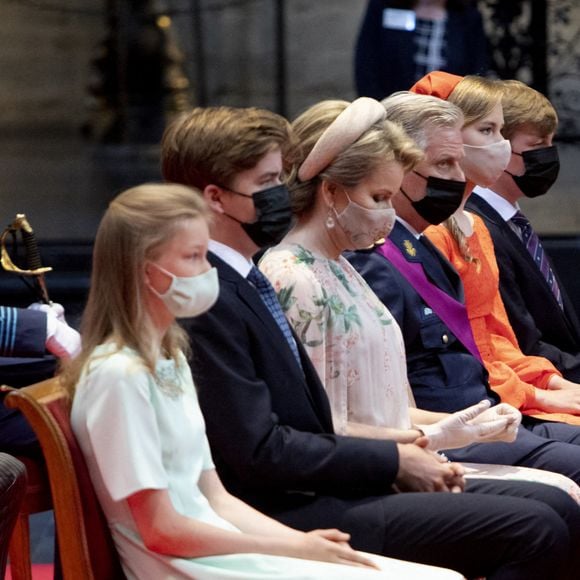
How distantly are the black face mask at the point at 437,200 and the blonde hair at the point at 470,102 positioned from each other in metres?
0.25

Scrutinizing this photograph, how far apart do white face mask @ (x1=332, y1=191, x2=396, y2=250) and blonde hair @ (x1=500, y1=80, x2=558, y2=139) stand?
1108 millimetres

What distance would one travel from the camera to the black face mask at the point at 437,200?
350 cm

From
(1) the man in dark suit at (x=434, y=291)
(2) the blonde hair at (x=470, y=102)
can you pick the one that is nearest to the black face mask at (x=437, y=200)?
(1) the man in dark suit at (x=434, y=291)

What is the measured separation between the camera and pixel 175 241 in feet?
8.04

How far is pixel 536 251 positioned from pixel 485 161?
16.7 inches

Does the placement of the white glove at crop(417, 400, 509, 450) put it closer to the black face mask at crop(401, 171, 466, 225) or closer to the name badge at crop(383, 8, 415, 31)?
the black face mask at crop(401, 171, 466, 225)

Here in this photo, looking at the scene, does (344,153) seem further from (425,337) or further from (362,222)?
(425,337)

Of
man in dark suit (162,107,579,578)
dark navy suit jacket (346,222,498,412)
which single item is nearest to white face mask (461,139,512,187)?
dark navy suit jacket (346,222,498,412)

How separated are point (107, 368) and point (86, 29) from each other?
531cm

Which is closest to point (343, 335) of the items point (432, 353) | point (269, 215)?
point (269, 215)

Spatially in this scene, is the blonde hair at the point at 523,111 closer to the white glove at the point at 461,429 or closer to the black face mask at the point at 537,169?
the black face mask at the point at 537,169

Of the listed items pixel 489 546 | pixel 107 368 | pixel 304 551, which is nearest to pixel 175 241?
pixel 107 368

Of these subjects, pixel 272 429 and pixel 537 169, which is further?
pixel 537 169

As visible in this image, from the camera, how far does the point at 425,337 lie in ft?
11.2
